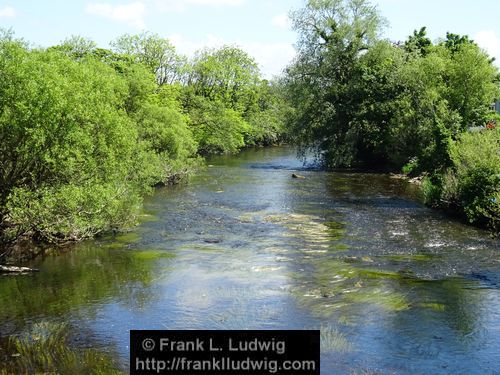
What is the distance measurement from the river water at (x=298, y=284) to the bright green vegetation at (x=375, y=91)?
622 inches

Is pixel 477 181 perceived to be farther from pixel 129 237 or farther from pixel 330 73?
pixel 330 73

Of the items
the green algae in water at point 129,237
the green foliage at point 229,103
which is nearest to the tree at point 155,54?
the green foliage at point 229,103

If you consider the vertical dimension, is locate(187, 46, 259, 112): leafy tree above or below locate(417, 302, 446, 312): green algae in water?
above

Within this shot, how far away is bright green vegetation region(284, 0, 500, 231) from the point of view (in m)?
54.4

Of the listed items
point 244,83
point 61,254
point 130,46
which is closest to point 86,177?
point 61,254

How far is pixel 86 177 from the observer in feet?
88.4

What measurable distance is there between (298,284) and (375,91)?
41.0 metres

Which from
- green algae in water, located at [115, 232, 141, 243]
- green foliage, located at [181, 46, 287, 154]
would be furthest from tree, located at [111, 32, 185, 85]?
green algae in water, located at [115, 232, 141, 243]

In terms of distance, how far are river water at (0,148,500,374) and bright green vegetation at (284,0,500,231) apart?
622 inches

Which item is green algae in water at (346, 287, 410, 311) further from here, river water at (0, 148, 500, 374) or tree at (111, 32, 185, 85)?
tree at (111, 32, 185, 85)

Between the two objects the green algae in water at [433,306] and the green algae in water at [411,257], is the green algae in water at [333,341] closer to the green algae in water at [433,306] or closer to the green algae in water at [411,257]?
the green algae in water at [433,306]

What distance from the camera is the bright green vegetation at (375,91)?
179ft

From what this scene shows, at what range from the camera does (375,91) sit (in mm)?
60250

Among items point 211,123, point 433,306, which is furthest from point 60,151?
point 211,123
